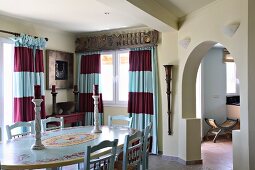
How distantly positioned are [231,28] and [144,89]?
2369 millimetres

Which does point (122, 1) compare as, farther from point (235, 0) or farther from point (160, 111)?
point (160, 111)

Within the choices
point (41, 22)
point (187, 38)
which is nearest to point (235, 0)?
point (187, 38)

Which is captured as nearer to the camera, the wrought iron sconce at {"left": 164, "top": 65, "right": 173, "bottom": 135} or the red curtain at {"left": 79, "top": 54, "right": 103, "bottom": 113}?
the wrought iron sconce at {"left": 164, "top": 65, "right": 173, "bottom": 135}

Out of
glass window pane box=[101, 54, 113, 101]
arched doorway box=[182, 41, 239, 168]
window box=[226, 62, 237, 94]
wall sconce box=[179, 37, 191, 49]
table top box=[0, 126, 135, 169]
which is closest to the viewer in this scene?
table top box=[0, 126, 135, 169]

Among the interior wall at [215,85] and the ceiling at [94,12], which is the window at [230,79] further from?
the ceiling at [94,12]

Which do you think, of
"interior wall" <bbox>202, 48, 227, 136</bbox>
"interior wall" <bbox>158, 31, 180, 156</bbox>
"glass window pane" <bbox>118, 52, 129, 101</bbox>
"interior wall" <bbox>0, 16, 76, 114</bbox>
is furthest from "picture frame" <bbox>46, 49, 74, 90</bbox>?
"interior wall" <bbox>202, 48, 227, 136</bbox>

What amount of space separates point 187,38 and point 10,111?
3334 millimetres

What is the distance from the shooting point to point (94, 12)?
4133 mm

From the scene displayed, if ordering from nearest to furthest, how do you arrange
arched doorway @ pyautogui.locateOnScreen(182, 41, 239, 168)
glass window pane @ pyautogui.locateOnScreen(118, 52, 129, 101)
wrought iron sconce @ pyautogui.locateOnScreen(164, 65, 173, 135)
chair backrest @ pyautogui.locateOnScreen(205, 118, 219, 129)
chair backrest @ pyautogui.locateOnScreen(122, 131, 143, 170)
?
chair backrest @ pyautogui.locateOnScreen(122, 131, 143, 170)
arched doorway @ pyautogui.locateOnScreen(182, 41, 239, 168)
wrought iron sconce @ pyautogui.locateOnScreen(164, 65, 173, 135)
glass window pane @ pyautogui.locateOnScreen(118, 52, 129, 101)
chair backrest @ pyautogui.locateOnScreen(205, 118, 219, 129)

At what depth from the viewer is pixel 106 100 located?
5.75 metres

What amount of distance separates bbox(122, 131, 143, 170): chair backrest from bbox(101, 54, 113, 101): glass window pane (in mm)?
2960

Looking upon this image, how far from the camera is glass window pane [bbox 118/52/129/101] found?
5540 millimetres

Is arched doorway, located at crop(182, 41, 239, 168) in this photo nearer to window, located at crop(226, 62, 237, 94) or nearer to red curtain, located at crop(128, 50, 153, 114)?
red curtain, located at crop(128, 50, 153, 114)

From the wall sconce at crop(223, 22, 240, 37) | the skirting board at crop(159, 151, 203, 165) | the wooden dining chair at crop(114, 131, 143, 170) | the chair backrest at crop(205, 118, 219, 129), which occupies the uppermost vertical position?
the wall sconce at crop(223, 22, 240, 37)
